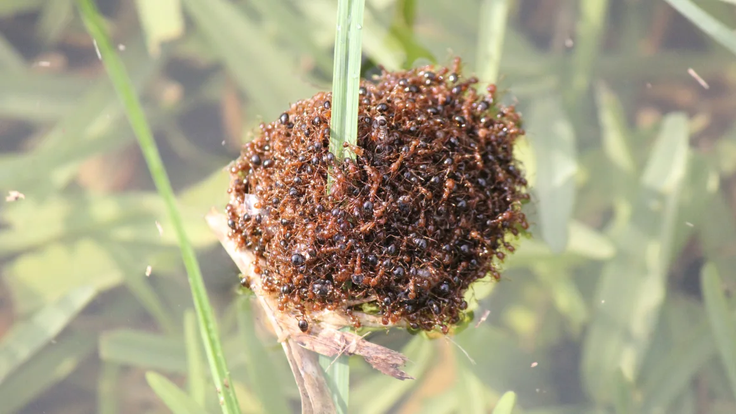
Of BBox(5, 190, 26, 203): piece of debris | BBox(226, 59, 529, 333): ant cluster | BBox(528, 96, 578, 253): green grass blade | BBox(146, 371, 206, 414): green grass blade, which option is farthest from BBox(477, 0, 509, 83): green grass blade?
BBox(5, 190, 26, 203): piece of debris

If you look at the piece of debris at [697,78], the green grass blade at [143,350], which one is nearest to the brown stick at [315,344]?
the green grass blade at [143,350]

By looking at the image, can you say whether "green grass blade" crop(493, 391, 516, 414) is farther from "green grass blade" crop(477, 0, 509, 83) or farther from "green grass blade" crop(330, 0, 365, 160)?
"green grass blade" crop(477, 0, 509, 83)

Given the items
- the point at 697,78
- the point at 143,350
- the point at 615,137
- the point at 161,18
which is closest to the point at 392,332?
the point at 143,350

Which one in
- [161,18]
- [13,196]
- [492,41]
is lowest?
[492,41]

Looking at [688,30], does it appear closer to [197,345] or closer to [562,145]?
[562,145]

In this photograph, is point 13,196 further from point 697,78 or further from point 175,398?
point 697,78

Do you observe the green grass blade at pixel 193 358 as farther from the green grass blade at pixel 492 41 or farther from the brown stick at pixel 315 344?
the green grass blade at pixel 492 41
